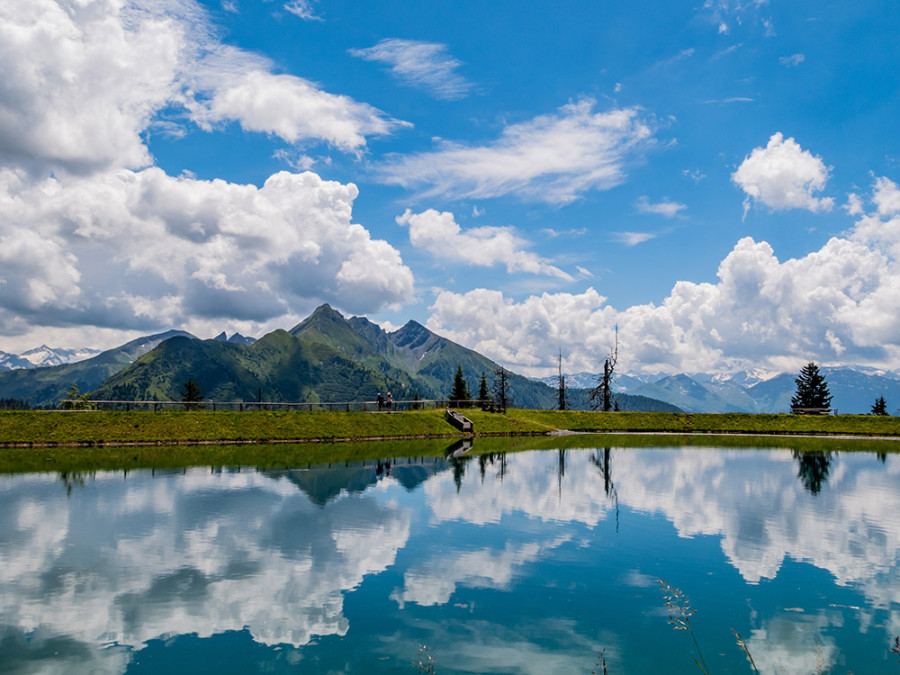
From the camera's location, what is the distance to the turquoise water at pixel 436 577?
1723 centimetres

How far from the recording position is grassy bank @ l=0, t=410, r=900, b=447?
72750 mm

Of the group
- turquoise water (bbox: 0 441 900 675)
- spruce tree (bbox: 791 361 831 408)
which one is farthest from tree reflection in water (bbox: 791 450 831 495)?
spruce tree (bbox: 791 361 831 408)

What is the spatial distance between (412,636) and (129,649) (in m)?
8.60

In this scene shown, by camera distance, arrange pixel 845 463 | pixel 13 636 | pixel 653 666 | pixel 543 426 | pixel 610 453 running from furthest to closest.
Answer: pixel 543 426 < pixel 610 453 < pixel 845 463 < pixel 13 636 < pixel 653 666

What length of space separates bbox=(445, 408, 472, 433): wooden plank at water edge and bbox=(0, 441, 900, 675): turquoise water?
174 feet

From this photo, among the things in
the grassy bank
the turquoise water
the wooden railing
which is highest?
the wooden railing

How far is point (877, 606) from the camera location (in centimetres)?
2138

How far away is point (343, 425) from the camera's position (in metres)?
87.9

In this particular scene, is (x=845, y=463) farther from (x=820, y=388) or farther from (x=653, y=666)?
(x=820, y=388)

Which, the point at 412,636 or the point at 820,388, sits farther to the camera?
the point at 820,388

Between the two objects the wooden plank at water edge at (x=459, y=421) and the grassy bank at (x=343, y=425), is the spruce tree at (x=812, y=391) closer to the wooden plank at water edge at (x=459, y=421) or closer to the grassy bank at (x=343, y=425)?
the grassy bank at (x=343, y=425)

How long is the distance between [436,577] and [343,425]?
2592 inches

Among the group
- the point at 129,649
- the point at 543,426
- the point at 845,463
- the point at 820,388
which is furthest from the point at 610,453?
the point at 820,388

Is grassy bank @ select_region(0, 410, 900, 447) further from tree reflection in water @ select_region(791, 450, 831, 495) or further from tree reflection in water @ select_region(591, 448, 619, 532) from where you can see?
tree reflection in water @ select_region(791, 450, 831, 495)
